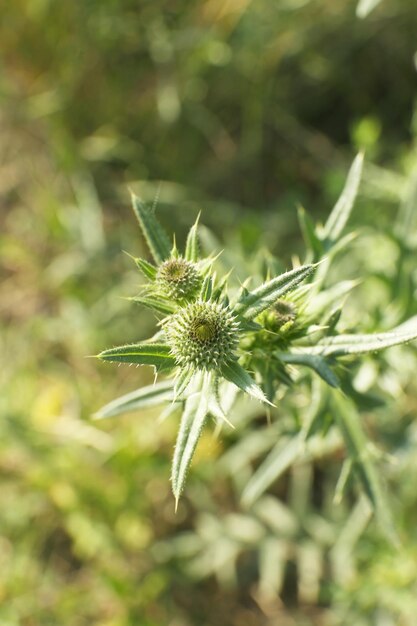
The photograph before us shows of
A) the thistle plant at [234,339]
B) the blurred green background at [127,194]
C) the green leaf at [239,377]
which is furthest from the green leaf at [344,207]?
the blurred green background at [127,194]

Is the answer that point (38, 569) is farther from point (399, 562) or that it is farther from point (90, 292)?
point (399, 562)

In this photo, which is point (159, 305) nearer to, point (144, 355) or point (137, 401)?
point (144, 355)

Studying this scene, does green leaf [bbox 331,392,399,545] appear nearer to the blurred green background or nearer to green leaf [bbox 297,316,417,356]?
green leaf [bbox 297,316,417,356]

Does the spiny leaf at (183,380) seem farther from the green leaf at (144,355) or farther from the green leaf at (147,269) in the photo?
the green leaf at (147,269)

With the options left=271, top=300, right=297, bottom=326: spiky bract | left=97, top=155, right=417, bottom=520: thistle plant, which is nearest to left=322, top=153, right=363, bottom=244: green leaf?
left=97, top=155, right=417, bottom=520: thistle plant

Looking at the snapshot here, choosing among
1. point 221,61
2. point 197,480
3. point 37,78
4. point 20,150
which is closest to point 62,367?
point 197,480

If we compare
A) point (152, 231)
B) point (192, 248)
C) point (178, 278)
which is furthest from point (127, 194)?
point (178, 278)
